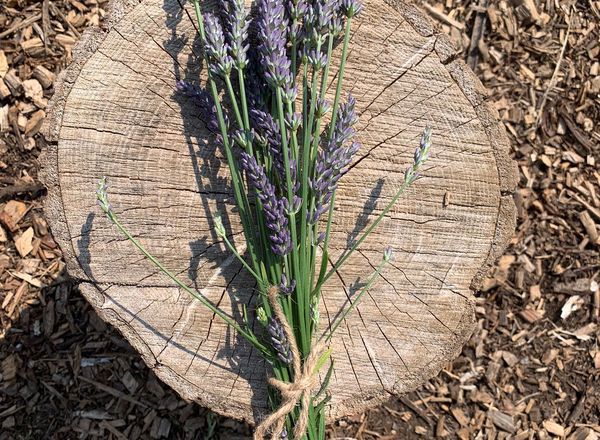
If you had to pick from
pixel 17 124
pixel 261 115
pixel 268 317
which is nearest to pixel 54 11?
pixel 17 124

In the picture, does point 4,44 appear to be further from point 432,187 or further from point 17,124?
point 432,187

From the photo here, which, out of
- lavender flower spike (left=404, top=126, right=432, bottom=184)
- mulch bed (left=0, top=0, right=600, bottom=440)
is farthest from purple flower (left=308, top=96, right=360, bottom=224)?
mulch bed (left=0, top=0, right=600, bottom=440)

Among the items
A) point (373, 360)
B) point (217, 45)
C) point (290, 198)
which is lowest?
point (373, 360)

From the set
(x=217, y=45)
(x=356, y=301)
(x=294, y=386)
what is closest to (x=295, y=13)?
(x=217, y=45)

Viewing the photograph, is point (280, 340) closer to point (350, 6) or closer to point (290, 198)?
point (290, 198)

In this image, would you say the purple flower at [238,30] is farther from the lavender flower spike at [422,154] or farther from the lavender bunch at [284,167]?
the lavender flower spike at [422,154]

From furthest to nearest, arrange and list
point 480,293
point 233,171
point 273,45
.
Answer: point 480,293
point 233,171
point 273,45

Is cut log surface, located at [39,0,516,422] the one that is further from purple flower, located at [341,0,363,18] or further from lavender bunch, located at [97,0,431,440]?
purple flower, located at [341,0,363,18]
